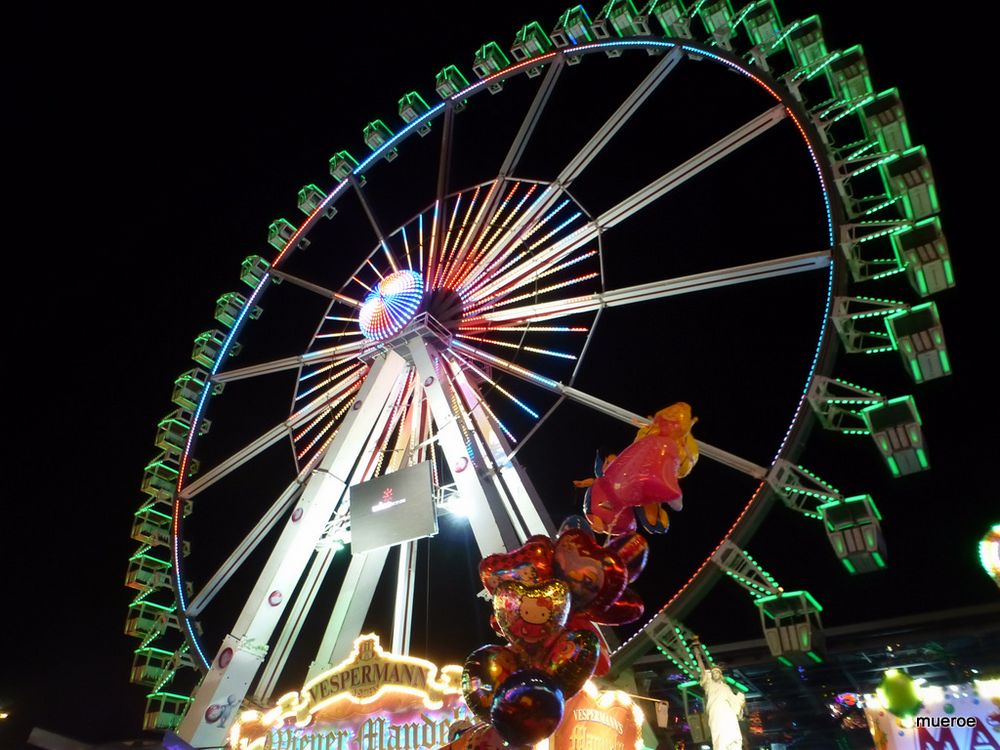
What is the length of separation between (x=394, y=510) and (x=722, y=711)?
16.0ft

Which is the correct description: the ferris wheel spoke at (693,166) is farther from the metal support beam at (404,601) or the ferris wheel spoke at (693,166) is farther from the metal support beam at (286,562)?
the metal support beam at (404,601)

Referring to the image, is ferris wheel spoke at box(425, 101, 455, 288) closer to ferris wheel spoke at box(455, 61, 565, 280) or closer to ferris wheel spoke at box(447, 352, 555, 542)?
ferris wheel spoke at box(455, 61, 565, 280)

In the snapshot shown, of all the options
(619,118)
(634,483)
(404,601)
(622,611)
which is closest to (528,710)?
(622,611)

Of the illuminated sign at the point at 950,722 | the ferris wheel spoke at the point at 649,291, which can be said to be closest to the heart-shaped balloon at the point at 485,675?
the illuminated sign at the point at 950,722

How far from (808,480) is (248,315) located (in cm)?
1172

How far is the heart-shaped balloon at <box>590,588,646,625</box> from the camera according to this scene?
7.16m

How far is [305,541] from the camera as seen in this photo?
1138 centimetres

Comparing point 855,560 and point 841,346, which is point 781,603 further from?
point 841,346

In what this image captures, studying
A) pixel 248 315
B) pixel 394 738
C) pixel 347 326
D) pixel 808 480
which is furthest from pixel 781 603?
pixel 248 315

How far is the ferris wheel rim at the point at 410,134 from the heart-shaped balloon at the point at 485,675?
11.9 feet

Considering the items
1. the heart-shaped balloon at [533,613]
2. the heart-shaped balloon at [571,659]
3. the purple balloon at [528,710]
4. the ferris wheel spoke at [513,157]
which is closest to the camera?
the purple balloon at [528,710]

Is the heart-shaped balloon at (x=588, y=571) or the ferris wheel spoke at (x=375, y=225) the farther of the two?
the ferris wheel spoke at (x=375, y=225)

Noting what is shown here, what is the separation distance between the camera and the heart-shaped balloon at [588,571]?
6.93 meters

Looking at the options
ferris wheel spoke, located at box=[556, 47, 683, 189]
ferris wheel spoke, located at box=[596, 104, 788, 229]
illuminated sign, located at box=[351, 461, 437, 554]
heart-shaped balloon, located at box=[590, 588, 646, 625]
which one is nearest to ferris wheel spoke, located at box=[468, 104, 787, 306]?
ferris wheel spoke, located at box=[596, 104, 788, 229]
